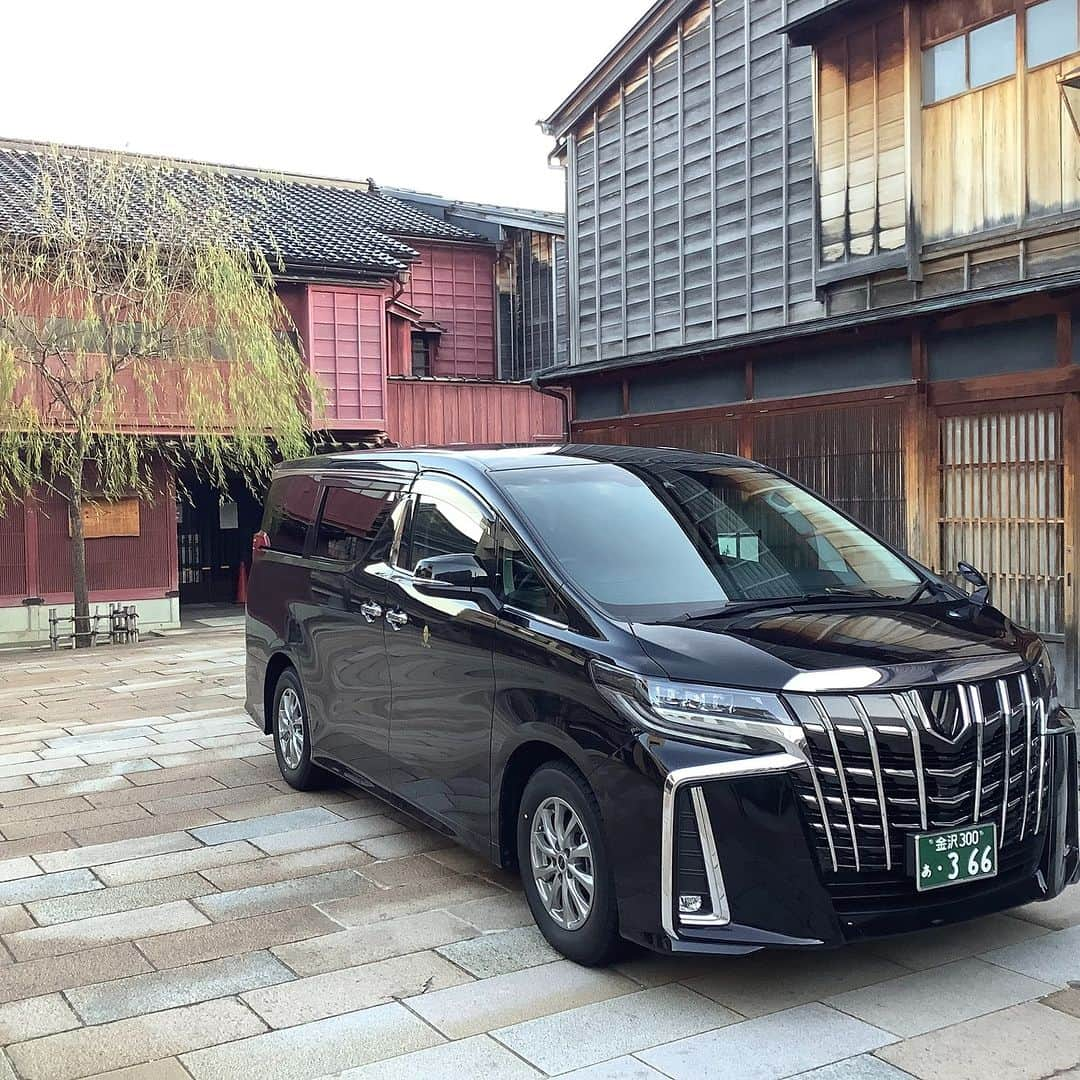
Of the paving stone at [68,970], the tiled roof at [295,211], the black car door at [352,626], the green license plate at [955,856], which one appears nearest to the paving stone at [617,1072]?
the green license plate at [955,856]

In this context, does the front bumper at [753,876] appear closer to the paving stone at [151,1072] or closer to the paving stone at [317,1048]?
the paving stone at [317,1048]

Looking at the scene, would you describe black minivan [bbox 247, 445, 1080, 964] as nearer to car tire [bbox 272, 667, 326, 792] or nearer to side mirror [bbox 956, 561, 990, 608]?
side mirror [bbox 956, 561, 990, 608]

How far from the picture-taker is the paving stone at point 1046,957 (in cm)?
418

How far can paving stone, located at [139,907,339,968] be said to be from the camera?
A: 15.1 ft

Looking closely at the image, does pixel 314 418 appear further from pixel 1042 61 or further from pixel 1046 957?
pixel 1046 957

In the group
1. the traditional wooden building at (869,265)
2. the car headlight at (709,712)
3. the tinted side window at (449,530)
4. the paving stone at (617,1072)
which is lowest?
the paving stone at (617,1072)

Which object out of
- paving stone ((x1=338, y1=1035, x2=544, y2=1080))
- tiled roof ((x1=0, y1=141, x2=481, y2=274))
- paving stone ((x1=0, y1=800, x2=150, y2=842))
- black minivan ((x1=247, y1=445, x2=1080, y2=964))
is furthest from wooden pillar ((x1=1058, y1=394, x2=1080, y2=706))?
tiled roof ((x1=0, y1=141, x2=481, y2=274))

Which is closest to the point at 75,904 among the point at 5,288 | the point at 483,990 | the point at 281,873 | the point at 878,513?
the point at 281,873

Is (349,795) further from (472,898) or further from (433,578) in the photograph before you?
(433,578)

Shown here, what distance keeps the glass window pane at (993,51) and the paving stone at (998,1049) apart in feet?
25.4

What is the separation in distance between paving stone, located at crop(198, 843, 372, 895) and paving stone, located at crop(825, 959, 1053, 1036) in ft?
8.54

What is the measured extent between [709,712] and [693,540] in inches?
49.4

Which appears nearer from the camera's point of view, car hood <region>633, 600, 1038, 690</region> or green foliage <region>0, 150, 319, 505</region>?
car hood <region>633, 600, 1038, 690</region>

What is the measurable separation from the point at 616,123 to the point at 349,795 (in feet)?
32.2
